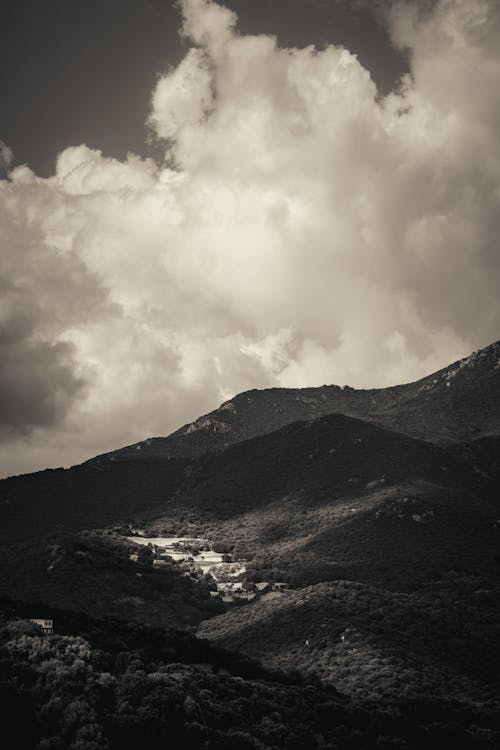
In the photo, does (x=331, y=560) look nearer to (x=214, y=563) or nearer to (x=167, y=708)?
(x=214, y=563)

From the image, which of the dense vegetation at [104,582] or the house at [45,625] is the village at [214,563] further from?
the house at [45,625]

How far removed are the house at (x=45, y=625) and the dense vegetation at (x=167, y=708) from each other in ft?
3.82

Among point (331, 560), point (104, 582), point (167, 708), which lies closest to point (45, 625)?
point (167, 708)

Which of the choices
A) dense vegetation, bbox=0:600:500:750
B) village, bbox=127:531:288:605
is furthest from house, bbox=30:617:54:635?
village, bbox=127:531:288:605

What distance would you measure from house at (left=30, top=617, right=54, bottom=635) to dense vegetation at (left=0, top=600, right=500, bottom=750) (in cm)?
116

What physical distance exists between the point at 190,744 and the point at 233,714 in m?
5.43

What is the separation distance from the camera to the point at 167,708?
127 feet

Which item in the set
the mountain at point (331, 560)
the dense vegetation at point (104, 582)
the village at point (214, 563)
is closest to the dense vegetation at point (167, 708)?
the mountain at point (331, 560)

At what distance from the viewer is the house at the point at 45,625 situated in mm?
50338

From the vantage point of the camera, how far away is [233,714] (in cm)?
4106

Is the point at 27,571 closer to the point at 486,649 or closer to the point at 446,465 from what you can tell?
the point at 486,649

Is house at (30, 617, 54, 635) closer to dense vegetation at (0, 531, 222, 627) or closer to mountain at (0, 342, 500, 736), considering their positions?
mountain at (0, 342, 500, 736)

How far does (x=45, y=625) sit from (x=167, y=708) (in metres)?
19.0

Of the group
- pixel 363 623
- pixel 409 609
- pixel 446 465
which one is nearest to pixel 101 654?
pixel 363 623
